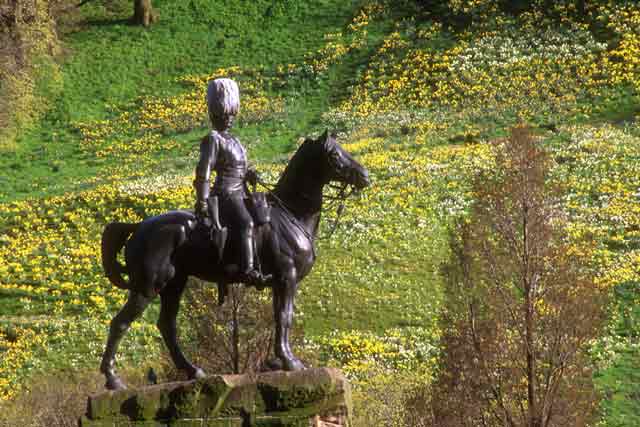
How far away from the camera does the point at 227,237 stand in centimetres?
1145

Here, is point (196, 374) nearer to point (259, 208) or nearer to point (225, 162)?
point (259, 208)

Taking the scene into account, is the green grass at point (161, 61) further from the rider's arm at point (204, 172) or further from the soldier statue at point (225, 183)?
the rider's arm at point (204, 172)

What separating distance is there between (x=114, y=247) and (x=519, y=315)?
13.6 meters

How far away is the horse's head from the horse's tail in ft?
7.56

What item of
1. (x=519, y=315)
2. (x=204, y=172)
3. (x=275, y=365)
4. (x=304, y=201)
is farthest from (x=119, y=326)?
(x=519, y=315)

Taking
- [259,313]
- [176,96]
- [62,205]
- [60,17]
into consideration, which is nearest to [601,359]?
[259,313]

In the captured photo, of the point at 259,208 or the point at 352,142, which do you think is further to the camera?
the point at 352,142

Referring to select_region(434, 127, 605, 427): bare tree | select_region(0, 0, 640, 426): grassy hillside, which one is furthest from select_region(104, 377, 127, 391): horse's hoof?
select_region(0, 0, 640, 426): grassy hillside

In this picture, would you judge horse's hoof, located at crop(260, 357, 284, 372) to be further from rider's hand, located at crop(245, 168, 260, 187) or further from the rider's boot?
rider's hand, located at crop(245, 168, 260, 187)

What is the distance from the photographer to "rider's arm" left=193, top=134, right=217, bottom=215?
448 inches

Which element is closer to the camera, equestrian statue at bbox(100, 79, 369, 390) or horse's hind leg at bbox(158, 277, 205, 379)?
equestrian statue at bbox(100, 79, 369, 390)

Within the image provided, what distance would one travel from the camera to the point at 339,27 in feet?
225

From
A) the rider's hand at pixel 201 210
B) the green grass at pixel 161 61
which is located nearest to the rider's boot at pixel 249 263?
the rider's hand at pixel 201 210

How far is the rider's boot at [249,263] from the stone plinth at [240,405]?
1089 millimetres
